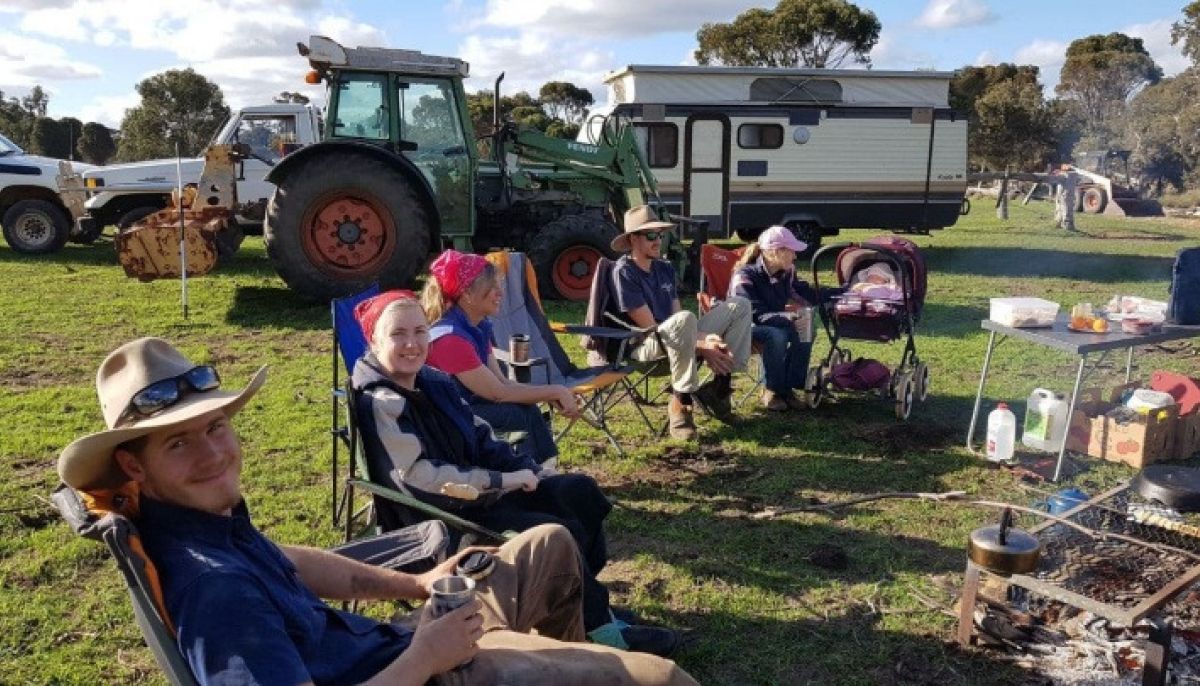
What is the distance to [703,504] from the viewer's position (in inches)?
160

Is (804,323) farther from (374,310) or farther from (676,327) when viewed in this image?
(374,310)

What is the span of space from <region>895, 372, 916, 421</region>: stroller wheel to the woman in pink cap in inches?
20.8

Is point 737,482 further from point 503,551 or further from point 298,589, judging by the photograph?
point 298,589

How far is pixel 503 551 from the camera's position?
2309mm

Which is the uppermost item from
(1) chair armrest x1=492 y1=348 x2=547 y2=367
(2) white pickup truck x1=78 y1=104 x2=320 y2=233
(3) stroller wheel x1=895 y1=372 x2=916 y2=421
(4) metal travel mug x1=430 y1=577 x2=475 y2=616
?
(2) white pickup truck x1=78 y1=104 x2=320 y2=233

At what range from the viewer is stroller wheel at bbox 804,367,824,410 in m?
5.34

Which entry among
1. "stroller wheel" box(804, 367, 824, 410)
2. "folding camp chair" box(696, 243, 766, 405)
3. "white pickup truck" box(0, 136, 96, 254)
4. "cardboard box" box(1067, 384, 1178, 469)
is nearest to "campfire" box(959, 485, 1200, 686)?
"cardboard box" box(1067, 384, 1178, 469)

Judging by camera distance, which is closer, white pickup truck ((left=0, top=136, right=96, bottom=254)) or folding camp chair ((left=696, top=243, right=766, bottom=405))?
folding camp chair ((left=696, top=243, right=766, bottom=405))

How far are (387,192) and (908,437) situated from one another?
486 cm

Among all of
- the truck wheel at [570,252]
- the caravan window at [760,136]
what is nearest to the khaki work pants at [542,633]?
the truck wheel at [570,252]

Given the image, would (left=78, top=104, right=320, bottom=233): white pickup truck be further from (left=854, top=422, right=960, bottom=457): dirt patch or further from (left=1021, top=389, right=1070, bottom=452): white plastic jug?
(left=1021, top=389, right=1070, bottom=452): white plastic jug

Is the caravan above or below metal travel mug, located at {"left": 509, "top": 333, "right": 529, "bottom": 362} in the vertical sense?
above

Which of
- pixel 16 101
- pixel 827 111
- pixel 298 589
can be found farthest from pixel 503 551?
pixel 16 101

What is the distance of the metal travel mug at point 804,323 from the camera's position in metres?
5.37
